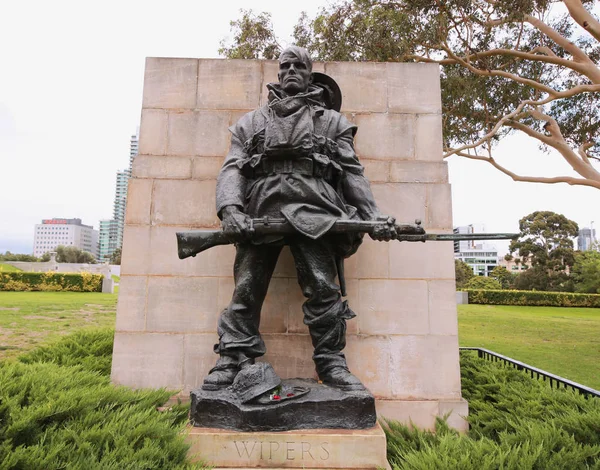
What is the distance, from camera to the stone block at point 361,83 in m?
5.14

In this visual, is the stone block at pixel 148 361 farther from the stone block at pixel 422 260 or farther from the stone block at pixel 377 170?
the stone block at pixel 377 170

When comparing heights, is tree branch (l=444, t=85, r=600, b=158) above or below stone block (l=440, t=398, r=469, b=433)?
above

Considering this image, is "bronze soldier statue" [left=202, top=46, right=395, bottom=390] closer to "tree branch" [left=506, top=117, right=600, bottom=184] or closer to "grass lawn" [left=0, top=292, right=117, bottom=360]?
"grass lawn" [left=0, top=292, right=117, bottom=360]

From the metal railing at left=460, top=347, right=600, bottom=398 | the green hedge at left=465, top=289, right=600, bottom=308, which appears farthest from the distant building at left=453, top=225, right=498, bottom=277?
the metal railing at left=460, top=347, right=600, bottom=398

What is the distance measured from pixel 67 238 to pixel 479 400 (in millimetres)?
142239

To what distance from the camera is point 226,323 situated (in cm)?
374

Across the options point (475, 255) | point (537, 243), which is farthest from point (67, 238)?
point (537, 243)

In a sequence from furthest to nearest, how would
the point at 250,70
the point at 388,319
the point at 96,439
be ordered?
1. the point at 250,70
2. the point at 388,319
3. the point at 96,439

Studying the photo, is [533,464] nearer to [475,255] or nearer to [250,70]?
[250,70]

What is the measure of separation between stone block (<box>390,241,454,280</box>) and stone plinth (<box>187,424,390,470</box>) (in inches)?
83.4

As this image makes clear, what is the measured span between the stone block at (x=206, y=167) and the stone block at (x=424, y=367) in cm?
281

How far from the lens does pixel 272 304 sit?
15.3 feet

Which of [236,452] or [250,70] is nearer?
[236,452]

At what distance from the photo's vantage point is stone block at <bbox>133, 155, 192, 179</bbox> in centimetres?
495
